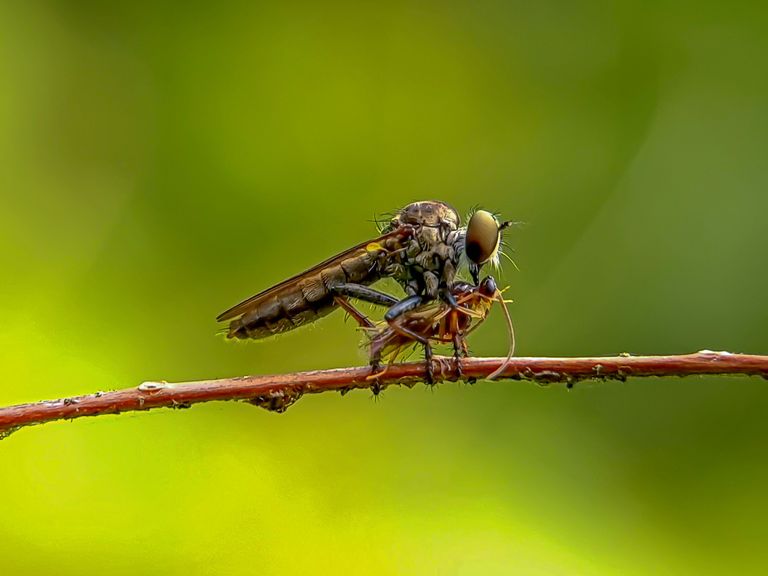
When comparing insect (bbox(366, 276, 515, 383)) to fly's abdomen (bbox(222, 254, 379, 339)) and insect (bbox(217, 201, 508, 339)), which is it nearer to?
insect (bbox(217, 201, 508, 339))

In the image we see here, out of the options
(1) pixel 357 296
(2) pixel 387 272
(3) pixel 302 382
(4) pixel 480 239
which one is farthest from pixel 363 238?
(3) pixel 302 382

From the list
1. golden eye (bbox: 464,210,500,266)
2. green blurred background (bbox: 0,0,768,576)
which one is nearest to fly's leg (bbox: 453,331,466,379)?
golden eye (bbox: 464,210,500,266)

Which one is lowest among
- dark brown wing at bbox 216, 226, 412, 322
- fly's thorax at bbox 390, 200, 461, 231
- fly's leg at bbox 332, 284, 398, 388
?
fly's leg at bbox 332, 284, 398, 388

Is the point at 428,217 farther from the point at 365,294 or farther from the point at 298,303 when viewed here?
the point at 298,303

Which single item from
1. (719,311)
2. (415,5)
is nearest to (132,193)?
(415,5)

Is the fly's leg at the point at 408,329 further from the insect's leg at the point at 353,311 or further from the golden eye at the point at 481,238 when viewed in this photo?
the golden eye at the point at 481,238

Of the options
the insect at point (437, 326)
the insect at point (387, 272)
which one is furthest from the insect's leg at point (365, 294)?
the insect at point (437, 326)

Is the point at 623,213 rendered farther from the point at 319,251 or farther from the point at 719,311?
the point at 319,251
